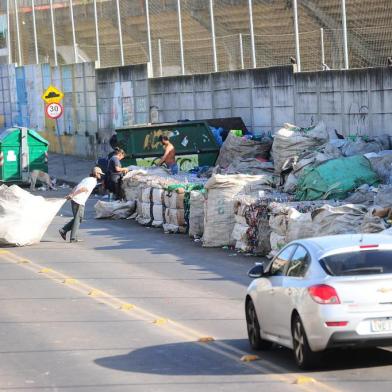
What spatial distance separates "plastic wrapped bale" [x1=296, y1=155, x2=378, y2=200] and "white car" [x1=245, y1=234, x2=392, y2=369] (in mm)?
10653

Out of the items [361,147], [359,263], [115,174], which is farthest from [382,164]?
[359,263]

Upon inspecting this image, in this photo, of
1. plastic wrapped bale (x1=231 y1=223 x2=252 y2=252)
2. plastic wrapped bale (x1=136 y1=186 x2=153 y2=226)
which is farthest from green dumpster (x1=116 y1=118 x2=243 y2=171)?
plastic wrapped bale (x1=231 y1=223 x2=252 y2=252)

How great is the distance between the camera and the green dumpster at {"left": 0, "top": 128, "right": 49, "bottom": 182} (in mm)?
38281

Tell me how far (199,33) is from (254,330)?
25639mm

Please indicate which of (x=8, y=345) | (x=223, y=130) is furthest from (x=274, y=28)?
(x=8, y=345)

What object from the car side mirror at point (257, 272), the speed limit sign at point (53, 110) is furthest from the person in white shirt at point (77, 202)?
the speed limit sign at point (53, 110)

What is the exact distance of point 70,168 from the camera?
43.5m

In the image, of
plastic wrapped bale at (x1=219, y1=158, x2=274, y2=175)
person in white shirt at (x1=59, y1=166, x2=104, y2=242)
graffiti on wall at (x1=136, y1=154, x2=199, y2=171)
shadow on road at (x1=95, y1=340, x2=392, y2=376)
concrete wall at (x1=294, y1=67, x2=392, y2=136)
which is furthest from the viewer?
graffiti on wall at (x1=136, y1=154, x2=199, y2=171)

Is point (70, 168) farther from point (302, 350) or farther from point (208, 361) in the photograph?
point (302, 350)

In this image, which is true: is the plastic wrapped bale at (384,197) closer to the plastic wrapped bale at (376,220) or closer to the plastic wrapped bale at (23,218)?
the plastic wrapped bale at (376,220)

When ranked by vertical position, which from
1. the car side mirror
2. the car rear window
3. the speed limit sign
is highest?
the speed limit sign

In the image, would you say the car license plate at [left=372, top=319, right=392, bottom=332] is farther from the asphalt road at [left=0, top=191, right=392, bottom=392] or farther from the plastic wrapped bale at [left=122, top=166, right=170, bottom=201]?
the plastic wrapped bale at [left=122, top=166, right=170, bottom=201]

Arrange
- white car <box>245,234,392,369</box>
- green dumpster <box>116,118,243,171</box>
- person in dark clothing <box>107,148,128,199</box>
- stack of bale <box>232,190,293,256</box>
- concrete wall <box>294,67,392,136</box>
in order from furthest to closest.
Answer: green dumpster <box>116,118,243,171</box>, person in dark clothing <box>107,148,128,199</box>, concrete wall <box>294,67,392,136</box>, stack of bale <box>232,190,293,256</box>, white car <box>245,234,392,369</box>

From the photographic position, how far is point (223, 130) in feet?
112
